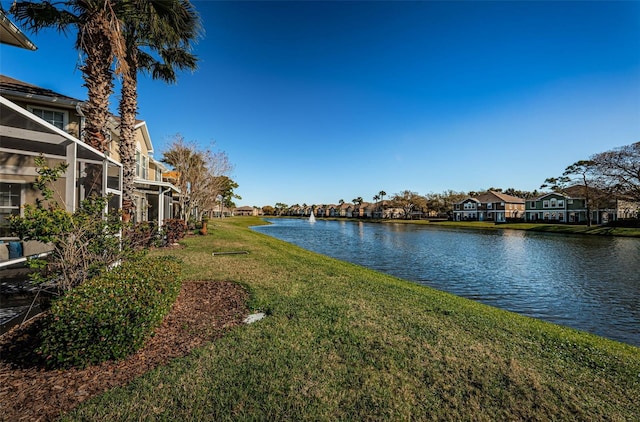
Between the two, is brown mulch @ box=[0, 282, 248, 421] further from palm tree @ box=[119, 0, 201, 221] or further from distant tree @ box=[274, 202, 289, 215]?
distant tree @ box=[274, 202, 289, 215]

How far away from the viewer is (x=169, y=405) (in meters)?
2.68

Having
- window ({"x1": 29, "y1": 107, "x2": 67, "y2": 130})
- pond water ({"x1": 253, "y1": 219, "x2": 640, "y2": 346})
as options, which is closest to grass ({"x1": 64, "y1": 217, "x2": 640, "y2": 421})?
pond water ({"x1": 253, "y1": 219, "x2": 640, "y2": 346})

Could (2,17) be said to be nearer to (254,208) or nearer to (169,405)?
(169,405)

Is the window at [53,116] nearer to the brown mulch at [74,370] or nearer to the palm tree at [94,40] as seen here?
the palm tree at [94,40]

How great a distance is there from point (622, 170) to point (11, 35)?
174ft

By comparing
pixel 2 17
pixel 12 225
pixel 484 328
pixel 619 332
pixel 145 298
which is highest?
pixel 2 17

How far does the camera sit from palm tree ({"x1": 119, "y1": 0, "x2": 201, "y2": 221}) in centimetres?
912

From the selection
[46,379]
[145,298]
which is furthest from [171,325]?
[46,379]

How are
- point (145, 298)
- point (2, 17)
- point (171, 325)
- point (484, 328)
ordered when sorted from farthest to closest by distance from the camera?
point (2, 17) → point (484, 328) → point (171, 325) → point (145, 298)

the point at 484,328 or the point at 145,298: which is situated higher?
the point at 145,298

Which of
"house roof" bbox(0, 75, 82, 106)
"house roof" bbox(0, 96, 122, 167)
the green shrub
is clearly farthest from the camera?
"house roof" bbox(0, 75, 82, 106)

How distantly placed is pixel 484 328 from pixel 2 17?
444 inches

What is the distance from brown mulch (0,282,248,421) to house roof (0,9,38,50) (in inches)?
251

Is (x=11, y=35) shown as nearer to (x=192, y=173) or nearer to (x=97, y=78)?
(x=97, y=78)
